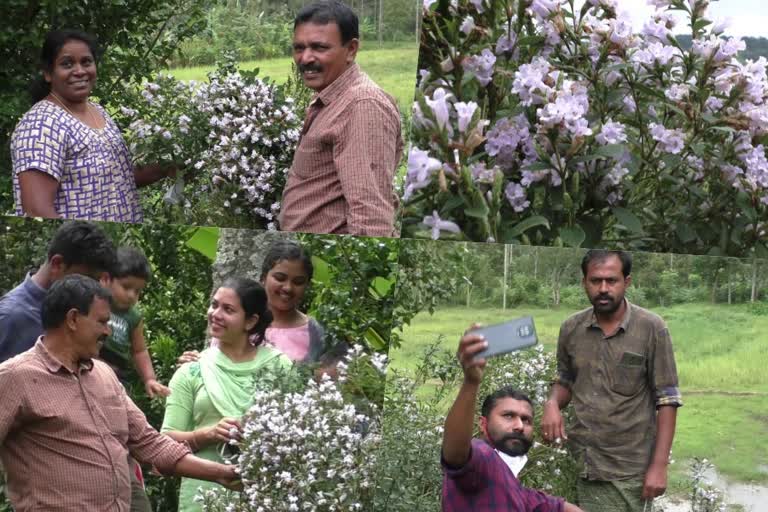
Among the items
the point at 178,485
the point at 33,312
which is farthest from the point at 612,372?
the point at 33,312

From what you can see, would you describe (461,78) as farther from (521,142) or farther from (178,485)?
(178,485)

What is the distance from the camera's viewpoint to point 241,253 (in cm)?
509

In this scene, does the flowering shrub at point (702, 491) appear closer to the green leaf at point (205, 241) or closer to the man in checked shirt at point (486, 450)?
the man in checked shirt at point (486, 450)

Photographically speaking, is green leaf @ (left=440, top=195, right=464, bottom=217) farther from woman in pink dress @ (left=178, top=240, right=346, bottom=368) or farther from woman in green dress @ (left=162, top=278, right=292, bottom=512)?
woman in green dress @ (left=162, top=278, right=292, bottom=512)

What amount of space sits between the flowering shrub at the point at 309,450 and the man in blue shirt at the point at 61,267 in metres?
0.77

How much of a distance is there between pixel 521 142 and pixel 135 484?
1813mm

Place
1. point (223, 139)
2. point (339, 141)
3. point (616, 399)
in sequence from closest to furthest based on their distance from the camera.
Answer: point (339, 141)
point (616, 399)
point (223, 139)

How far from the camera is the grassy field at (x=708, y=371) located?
498cm

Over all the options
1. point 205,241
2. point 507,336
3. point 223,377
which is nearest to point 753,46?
point 507,336

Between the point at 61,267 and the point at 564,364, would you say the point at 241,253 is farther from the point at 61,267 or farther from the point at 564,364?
the point at 564,364

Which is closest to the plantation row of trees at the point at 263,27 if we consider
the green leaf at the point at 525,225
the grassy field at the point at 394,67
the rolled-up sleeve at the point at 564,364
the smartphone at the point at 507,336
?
the grassy field at the point at 394,67

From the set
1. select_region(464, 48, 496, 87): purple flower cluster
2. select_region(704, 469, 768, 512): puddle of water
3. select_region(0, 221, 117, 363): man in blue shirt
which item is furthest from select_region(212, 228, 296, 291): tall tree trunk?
select_region(704, 469, 768, 512): puddle of water

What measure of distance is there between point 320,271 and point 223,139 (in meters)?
0.72

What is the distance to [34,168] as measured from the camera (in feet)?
17.1
